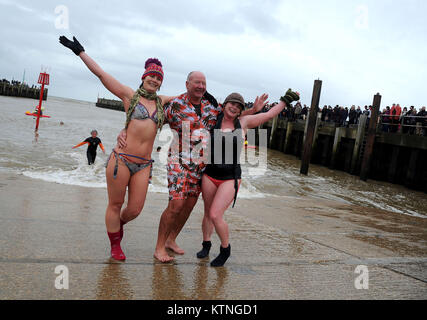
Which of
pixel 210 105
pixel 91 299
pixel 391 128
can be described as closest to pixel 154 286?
pixel 91 299

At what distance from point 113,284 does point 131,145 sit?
1.22 meters

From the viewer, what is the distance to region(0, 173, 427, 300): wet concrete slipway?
3018mm

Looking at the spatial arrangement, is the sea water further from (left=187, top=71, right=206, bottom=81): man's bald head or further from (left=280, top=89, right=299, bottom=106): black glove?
(left=187, top=71, right=206, bottom=81): man's bald head

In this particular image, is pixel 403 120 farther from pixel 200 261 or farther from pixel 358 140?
pixel 200 261

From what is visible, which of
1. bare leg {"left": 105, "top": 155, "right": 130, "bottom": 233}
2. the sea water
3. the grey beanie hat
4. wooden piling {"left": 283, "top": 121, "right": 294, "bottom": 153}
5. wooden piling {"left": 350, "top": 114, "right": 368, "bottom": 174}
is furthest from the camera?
wooden piling {"left": 283, "top": 121, "right": 294, "bottom": 153}

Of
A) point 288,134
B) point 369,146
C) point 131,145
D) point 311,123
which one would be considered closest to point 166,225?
point 131,145

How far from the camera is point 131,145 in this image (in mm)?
3604

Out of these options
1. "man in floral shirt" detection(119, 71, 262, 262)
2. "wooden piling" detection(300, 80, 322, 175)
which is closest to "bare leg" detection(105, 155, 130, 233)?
"man in floral shirt" detection(119, 71, 262, 262)

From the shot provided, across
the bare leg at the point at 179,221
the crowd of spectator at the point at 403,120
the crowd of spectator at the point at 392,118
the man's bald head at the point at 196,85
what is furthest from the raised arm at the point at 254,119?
the crowd of spectator at the point at 403,120

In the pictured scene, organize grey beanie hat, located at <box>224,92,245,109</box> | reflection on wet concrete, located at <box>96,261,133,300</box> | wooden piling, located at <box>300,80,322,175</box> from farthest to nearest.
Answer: wooden piling, located at <box>300,80,322,175</box>
grey beanie hat, located at <box>224,92,245,109</box>
reflection on wet concrete, located at <box>96,261,133,300</box>

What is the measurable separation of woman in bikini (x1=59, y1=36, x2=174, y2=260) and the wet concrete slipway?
41 cm

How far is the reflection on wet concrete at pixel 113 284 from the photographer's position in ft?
9.20

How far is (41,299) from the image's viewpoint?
8.64 feet
